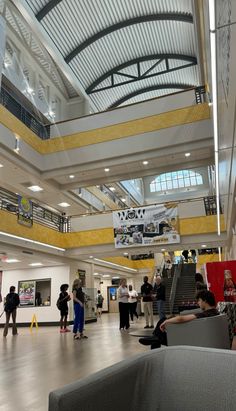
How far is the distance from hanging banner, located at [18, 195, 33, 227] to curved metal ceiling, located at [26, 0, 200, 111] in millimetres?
→ 8766

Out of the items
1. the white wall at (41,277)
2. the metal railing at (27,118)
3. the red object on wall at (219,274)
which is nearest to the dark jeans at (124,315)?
the red object on wall at (219,274)

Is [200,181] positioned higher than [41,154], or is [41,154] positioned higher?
[200,181]

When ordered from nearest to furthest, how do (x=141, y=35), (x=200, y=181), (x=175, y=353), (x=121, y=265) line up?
1. (x=175, y=353)
2. (x=141, y=35)
3. (x=121, y=265)
4. (x=200, y=181)

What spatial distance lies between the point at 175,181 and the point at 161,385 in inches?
1313

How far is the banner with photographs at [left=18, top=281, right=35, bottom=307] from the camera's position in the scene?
15977mm

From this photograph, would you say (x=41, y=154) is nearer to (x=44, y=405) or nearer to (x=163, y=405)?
(x=44, y=405)

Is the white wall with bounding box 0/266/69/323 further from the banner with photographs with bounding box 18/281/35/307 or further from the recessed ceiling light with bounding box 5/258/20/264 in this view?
the recessed ceiling light with bounding box 5/258/20/264

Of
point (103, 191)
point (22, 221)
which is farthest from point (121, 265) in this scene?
point (22, 221)

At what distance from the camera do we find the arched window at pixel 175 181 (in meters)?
33.8

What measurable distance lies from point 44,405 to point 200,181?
1258 inches

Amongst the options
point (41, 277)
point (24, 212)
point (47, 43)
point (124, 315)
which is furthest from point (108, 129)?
point (41, 277)

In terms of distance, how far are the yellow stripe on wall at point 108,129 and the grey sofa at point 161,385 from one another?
32.9 ft

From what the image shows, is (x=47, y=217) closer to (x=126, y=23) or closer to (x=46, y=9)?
(x=46, y=9)

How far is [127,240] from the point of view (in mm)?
13273
